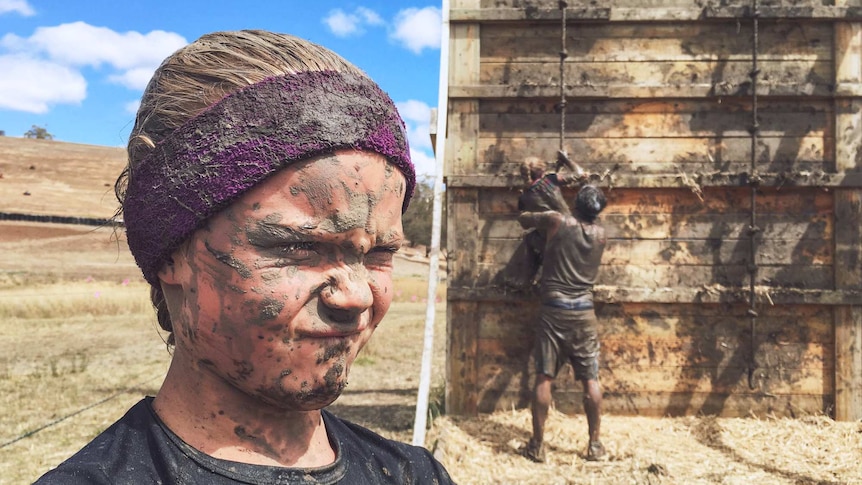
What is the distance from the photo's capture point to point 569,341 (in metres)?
4.80

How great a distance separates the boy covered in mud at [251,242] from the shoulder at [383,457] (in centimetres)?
15

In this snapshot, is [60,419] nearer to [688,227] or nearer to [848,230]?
[688,227]

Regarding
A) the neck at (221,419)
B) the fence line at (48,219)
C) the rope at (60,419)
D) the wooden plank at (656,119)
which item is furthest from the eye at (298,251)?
the fence line at (48,219)

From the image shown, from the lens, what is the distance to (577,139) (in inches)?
217

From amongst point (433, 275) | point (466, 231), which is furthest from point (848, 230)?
point (433, 275)

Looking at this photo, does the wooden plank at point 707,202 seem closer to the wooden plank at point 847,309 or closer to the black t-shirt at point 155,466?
the wooden plank at point 847,309

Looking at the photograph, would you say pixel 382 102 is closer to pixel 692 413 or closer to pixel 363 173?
pixel 363 173

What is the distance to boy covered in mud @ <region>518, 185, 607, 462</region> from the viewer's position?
4793 millimetres

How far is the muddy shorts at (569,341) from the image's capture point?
4785 millimetres

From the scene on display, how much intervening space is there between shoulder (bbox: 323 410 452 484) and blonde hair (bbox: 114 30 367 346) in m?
0.72

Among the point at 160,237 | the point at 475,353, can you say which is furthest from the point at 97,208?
the point at 160,237

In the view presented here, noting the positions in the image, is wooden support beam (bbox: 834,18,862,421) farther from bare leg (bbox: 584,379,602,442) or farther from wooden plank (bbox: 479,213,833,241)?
bare leg (bbox: 584,379,602,442)

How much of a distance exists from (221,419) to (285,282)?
317 millimetres

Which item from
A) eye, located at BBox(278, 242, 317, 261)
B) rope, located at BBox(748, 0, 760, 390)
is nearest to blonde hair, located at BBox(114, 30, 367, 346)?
eye, located at BBox(278, 242, 317, 261)
